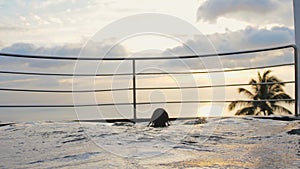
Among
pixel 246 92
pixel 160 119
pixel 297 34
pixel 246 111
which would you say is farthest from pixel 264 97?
pixel 160 119

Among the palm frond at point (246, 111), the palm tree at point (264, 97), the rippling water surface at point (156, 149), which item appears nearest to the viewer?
the rippling water surface at point (156, 149)

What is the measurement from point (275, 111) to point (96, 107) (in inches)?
397

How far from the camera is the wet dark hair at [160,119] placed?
12.5 feet

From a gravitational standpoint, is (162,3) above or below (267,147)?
above

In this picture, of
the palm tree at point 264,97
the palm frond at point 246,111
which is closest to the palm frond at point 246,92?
the palm tree at point 264,97

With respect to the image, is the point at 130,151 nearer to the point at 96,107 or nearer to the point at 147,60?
the point at 96,107

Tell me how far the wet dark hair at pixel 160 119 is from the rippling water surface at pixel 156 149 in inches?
21.8

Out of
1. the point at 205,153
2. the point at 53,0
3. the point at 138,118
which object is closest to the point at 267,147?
the point at 205,153

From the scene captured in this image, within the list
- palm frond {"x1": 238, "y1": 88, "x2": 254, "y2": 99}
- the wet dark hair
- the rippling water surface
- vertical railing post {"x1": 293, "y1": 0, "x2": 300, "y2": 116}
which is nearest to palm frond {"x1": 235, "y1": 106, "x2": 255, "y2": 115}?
→ palm frond {"x1": 238, "y1": 88, "x2": 254, "y2": 99}

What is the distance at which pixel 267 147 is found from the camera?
236 cm

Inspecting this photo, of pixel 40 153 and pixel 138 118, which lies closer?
pixel 40 153

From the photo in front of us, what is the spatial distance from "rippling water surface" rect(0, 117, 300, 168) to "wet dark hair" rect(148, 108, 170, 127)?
555 millimetres

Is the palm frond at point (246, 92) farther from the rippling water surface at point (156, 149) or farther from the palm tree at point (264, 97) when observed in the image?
the rippling water surface at point (156, 149)

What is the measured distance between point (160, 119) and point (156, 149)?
149 cm
